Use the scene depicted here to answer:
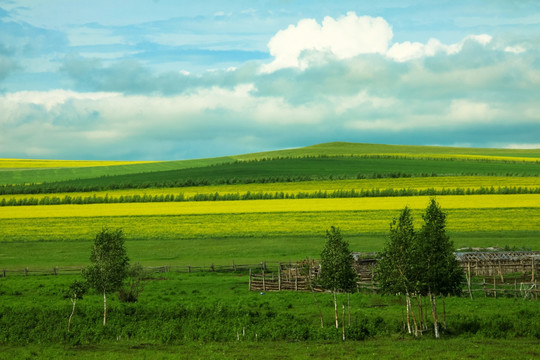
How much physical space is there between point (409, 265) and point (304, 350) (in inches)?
301

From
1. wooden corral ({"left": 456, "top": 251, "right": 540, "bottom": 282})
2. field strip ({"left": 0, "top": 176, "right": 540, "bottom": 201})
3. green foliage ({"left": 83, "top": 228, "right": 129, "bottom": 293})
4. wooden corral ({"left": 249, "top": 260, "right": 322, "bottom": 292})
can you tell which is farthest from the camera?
field strip ({"left": 0, "top": 176, "right": 540, "bottom": 201})

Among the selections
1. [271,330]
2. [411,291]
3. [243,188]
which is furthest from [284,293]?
[243,188]

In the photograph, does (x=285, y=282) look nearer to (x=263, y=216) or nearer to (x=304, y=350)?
(x=304, y=350)

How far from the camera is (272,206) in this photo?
87.4 m

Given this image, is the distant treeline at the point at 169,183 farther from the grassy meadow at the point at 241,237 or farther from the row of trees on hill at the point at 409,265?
the row of trees on hill at the point at 409,265

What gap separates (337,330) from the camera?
3269cm

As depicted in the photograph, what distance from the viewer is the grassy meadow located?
3219 centimetres

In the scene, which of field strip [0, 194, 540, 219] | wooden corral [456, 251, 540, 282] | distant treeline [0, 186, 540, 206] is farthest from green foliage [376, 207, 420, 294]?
distant treeline [0, 186, 540, 206]

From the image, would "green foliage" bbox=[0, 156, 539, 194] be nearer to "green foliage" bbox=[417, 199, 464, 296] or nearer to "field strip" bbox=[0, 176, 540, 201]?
"field strip" bbox=[0, 176, 540, 201]

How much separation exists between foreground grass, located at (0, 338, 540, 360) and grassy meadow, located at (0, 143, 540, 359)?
144 mm

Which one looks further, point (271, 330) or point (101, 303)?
point (101, 303)

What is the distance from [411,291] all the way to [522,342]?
595cm

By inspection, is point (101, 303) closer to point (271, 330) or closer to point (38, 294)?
point (38, 294)

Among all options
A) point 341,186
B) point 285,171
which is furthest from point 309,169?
point 341,186
